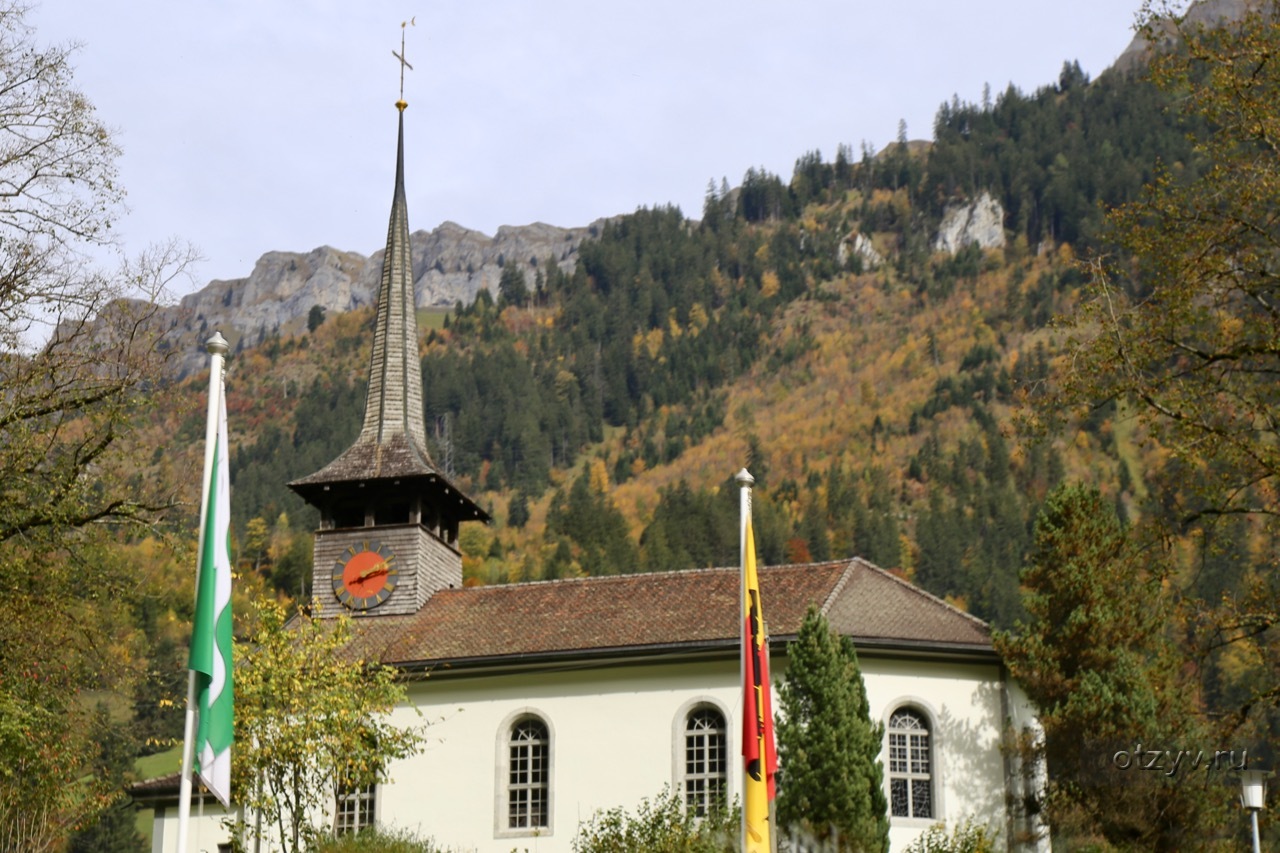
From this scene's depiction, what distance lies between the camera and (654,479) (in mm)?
174625

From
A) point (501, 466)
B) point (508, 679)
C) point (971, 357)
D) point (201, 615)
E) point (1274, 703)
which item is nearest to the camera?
point (201, 615)

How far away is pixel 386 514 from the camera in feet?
138

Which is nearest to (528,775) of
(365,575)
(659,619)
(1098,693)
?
(659,619)

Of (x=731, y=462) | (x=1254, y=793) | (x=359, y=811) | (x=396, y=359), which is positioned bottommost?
(x=1254, y=793)

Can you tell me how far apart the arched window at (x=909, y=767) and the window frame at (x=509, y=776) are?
6818 mm

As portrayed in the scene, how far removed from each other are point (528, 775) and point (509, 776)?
40cm

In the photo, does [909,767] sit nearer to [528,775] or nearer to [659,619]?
[659,619]

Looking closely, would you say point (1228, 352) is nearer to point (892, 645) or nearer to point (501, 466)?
point (892, 645)

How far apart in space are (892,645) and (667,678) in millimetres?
4596

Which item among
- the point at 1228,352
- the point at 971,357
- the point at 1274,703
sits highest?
the point at 971,357

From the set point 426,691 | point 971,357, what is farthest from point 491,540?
point 426,691

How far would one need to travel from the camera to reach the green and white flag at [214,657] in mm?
13273

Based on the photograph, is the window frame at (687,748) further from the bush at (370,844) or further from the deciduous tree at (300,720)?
the deciduous tree at (300,720)

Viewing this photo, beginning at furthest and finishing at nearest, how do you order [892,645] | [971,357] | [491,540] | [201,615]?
[971,357] → [491,540] → [892,645] → [201,615]
